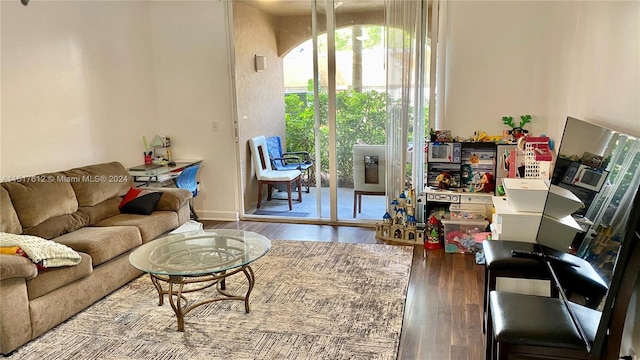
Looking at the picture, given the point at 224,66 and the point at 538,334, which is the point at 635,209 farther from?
the point at 224,66

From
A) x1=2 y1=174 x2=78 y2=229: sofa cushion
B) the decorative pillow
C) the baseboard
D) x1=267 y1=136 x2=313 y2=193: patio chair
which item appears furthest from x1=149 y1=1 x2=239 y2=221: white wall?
x1=2 y1=174 x2=78 y2=229: sofa cushion

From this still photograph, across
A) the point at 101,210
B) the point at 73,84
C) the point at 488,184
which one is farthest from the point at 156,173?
the point at 488,184

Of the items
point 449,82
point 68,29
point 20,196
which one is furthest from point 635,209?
point 68,29

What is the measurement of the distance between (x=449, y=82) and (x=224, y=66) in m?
2.43

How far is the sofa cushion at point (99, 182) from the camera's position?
12.7ft

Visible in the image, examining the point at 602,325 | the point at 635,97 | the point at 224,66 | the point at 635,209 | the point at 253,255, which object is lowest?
the point at 253,255

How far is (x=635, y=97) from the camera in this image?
203 centimetres

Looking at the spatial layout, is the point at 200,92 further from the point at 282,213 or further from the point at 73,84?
the point at 282,213

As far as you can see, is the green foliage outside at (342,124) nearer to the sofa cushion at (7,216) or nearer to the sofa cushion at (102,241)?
the sofa cushion at (102,241)

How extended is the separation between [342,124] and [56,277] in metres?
3.08

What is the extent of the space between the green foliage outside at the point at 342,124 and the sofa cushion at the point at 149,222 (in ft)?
5.57

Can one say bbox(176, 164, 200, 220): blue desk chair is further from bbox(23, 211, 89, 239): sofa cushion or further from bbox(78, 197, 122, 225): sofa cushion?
bbox(23, 211, 89, 239): sofa cushion

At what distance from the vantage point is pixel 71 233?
346 centimetres

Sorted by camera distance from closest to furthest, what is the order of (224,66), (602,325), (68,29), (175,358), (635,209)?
(635,209), (602,325), (175,358), (68,29), (224,66)
